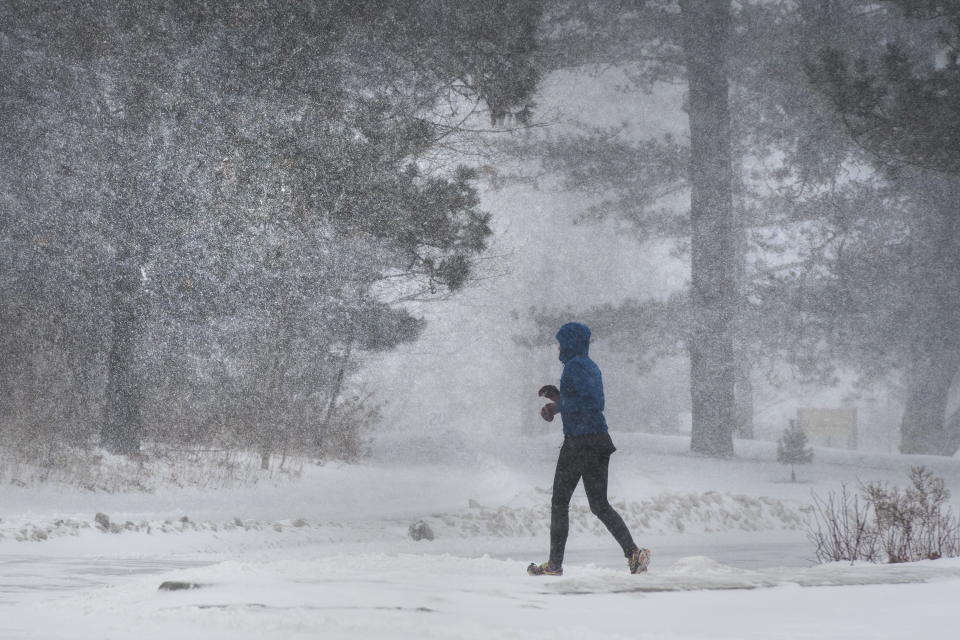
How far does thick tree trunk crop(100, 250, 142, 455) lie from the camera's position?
547 inches

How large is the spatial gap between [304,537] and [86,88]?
725cm

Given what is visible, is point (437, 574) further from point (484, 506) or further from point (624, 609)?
point (484, 506)

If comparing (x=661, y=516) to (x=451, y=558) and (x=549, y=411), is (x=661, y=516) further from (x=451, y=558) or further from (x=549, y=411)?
(x=549, y=411)

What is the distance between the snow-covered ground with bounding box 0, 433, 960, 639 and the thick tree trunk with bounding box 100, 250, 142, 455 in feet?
5.57

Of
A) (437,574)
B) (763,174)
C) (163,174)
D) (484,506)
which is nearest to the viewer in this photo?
(437,574)

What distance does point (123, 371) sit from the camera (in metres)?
14.1

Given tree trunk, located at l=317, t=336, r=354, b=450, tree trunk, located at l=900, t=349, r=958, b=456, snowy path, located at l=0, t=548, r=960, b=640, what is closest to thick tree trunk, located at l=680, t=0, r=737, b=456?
tree trunk, located at l=900, t=349, r=958, b=456

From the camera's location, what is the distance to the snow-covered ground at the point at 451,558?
14.5 feet

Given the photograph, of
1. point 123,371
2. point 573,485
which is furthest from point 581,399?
point 123,371

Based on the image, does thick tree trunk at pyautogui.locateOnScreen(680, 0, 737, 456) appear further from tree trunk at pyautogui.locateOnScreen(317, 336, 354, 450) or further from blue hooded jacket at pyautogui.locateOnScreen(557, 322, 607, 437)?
blue hooded jacket at pyautogui.locateOnScreen(557, 322, 607, 437)

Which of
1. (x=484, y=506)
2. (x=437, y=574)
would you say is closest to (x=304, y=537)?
(x=484, y=506)

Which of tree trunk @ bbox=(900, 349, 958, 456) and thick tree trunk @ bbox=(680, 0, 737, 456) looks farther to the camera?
tree trunk @ bbox=(900, 349, 958, 456)

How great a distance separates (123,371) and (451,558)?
888 cm

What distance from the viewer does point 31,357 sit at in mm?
13227
